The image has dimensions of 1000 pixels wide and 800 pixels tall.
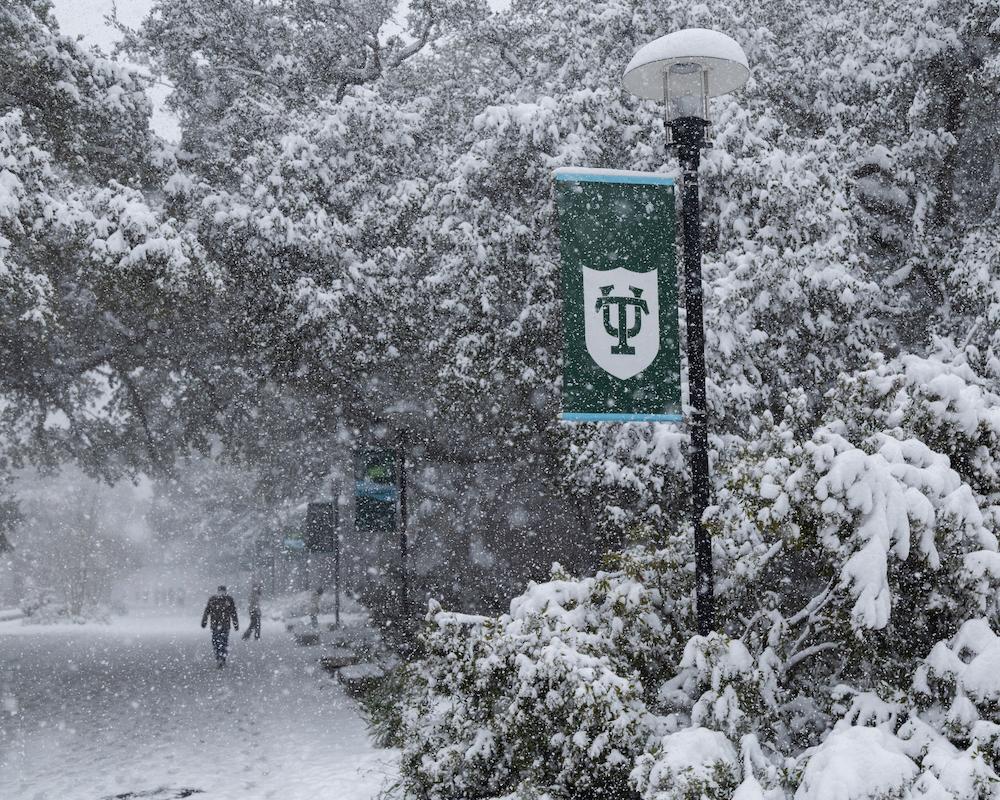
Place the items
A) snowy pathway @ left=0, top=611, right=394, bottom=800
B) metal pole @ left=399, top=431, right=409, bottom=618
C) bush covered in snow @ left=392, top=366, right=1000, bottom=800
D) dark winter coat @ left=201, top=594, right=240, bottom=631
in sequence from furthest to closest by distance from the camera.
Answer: dark winter coat @ left=201, top=594, right=240, bottom=631 < metal pole @ left=399, top=431, right=409, bottom=618 < snowy pathway @ left=0, top=611, right=394, bottom=800 < bush covered in snow @ left=392, top=366, right=1000, bottom=800

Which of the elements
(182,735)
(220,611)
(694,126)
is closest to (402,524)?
(220,611)

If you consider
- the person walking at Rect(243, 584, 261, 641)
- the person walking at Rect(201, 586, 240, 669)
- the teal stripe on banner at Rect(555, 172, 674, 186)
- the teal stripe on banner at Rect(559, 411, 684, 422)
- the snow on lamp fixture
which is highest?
the snow on lamp fixture

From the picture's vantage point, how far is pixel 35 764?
10602 millimetres

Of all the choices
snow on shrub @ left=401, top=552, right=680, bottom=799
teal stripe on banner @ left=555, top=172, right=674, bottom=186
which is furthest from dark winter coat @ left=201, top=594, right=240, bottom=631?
teal stripe on banner @ left=555, top=172, right=674, bottom=186

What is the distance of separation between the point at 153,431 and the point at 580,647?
20228mm

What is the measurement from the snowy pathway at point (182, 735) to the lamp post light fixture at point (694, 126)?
3946 millimetres

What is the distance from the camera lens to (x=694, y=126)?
6562 mm

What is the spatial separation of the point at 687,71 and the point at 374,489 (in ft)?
38.8

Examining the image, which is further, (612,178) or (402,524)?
(402,524)

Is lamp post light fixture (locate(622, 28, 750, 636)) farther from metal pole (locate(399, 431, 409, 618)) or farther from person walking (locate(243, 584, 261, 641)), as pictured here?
person walking (locate(243, 584, 261, 641))

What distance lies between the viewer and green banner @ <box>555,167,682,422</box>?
623 centimetres

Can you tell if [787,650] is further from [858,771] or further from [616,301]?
[616,301]

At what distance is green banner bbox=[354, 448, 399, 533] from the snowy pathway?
2851 mm

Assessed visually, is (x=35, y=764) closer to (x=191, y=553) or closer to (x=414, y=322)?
(x=414, y=322)
